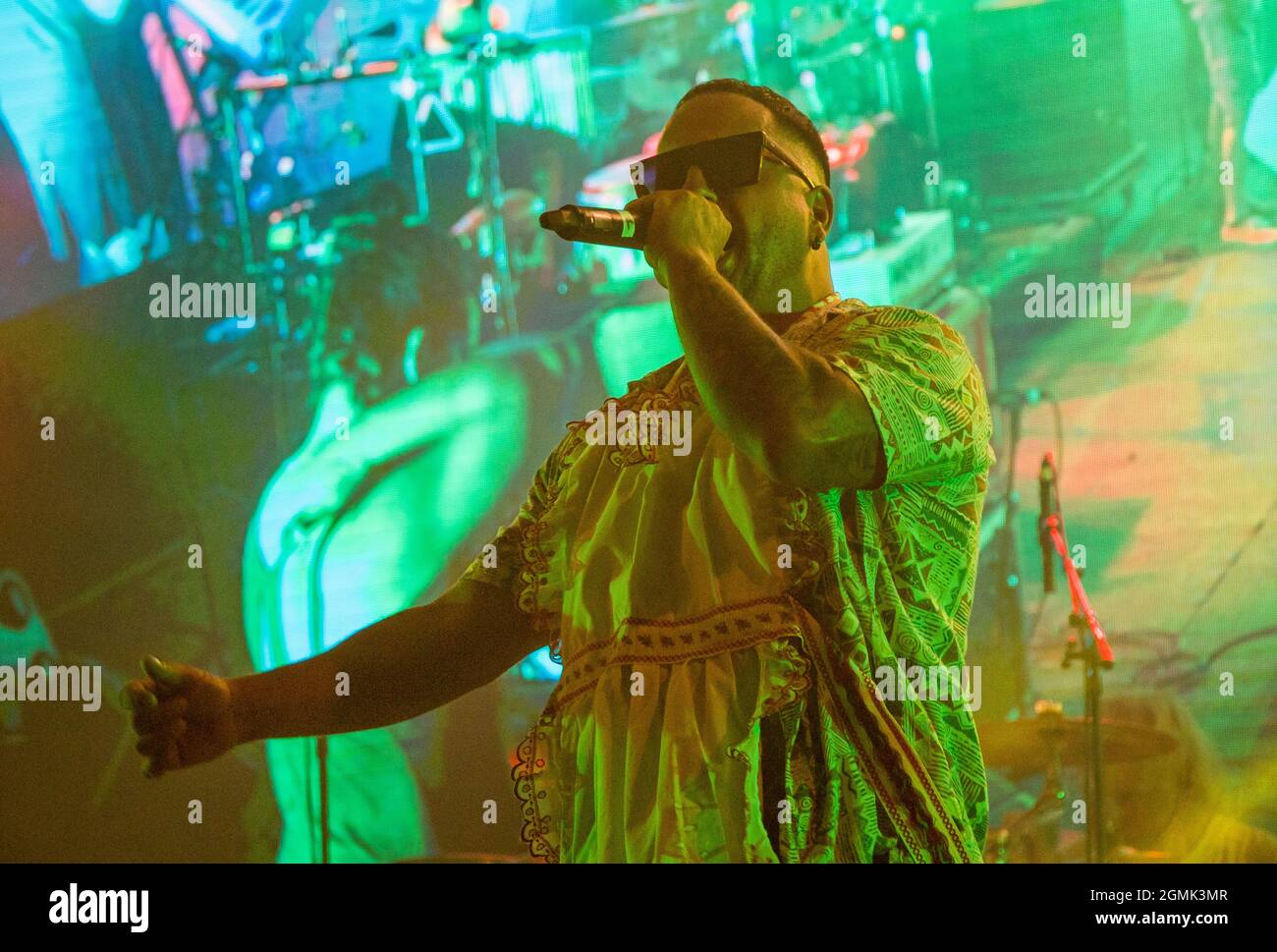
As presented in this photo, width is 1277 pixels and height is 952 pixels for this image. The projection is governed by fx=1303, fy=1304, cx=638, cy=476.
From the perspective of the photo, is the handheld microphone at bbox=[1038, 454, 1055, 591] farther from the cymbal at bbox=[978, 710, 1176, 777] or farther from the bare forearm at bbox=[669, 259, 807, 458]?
the bare forearm at bbox=[669, 259, 807, 458]

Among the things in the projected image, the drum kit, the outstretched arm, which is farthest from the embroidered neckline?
the drum kit

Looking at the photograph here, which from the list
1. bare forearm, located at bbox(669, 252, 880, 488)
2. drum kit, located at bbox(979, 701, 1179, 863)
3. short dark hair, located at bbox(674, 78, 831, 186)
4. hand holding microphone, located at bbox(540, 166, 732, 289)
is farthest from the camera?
drum kit, located at bbox(979, 701, 1179, 863)

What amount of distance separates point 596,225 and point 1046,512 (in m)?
1.50

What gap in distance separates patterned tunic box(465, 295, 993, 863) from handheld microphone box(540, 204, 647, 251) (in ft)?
0.75

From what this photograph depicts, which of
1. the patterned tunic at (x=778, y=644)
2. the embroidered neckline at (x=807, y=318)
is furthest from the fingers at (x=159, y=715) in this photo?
the embroidered neckline at (x=807, y=318)

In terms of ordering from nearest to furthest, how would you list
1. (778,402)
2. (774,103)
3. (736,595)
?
(778,402) → (736,595) → (774,103)

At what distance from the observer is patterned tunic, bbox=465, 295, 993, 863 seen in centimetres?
141

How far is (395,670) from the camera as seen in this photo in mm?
1721

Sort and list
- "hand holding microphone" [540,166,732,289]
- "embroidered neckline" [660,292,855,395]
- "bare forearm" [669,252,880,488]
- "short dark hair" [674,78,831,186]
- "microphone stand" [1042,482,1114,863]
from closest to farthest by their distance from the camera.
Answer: "bare forearm" [669,252,880,488], "hand holding microphone" [540,166,732,289], "embroidered neckline" [660,292,855,395], "short dark hair" [674,78,831,186], "microphone stand" [1042,482,1114,863]

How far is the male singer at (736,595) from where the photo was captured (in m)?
1.40

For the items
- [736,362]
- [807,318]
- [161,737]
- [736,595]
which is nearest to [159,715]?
[161,737]

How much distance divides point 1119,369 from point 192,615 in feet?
6.95

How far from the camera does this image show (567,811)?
1.57 metres

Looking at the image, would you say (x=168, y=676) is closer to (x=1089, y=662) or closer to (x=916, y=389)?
(x=916, y=389)
